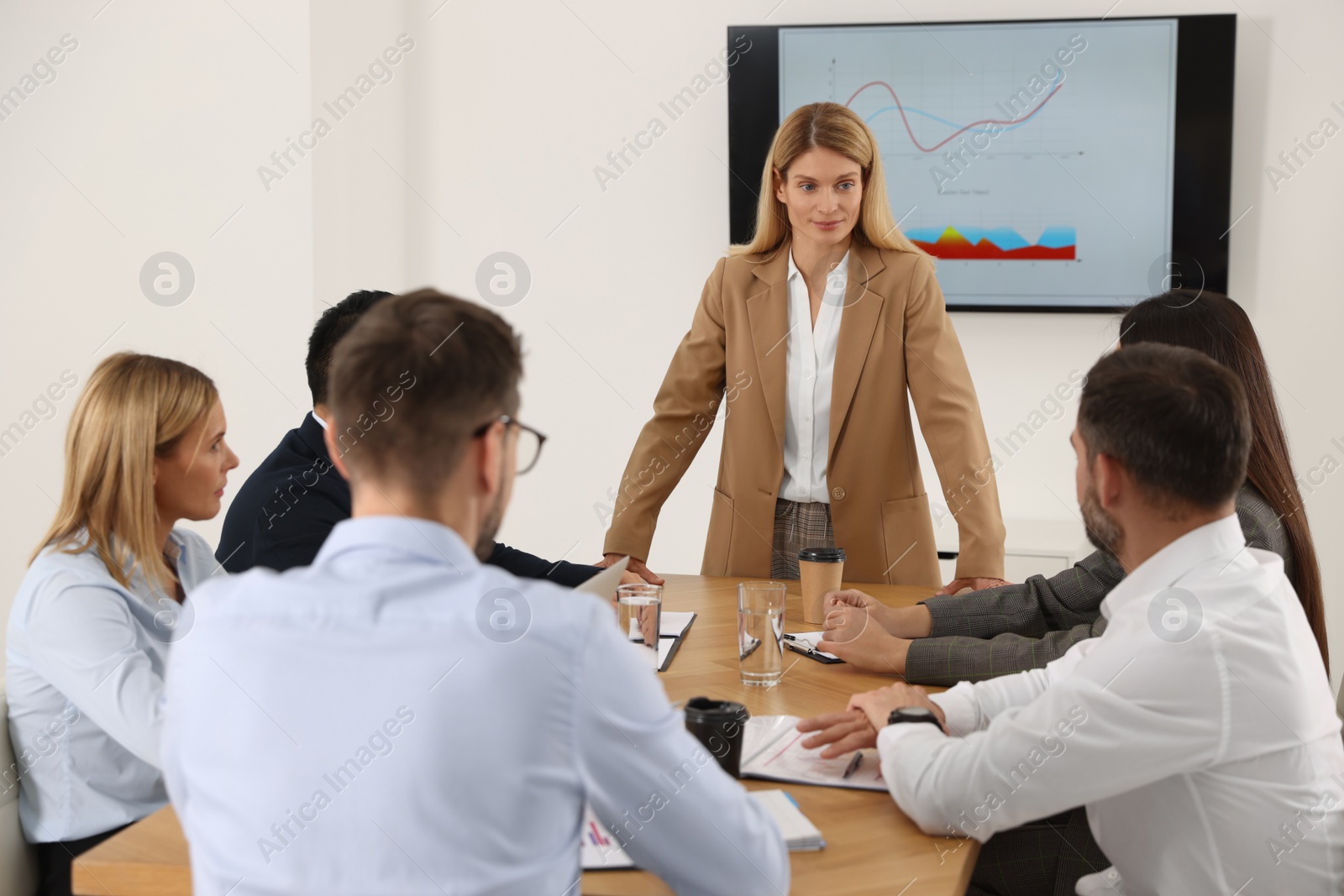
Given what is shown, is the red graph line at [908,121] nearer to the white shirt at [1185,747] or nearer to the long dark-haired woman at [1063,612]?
the long dark-haired woman at [1063,612]

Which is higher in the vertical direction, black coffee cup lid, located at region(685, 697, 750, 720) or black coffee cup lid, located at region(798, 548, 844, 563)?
black coffee cup lid, located at region(798, 548, 844, 563)

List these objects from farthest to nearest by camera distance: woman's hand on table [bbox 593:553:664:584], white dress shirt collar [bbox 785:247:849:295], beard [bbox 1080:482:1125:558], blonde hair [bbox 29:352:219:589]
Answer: white dress shirt collar [bbox 785:247:849:295], woman's hand on table [bbox 593:553:664:584], blonde hair [bbox 29:352:219:589], beard [bbox 1080:482:1125:558]

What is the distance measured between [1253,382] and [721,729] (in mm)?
1066

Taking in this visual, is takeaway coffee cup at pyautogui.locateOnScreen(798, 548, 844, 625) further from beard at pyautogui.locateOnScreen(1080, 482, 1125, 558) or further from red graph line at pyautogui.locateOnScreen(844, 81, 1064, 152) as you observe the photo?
red graph line at pyautogui.locateOnScreen(844, 81, 1064, 152)

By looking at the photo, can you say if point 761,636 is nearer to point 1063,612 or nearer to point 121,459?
point 1063,612

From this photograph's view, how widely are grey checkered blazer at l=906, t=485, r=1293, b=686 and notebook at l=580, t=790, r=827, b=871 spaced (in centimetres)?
55

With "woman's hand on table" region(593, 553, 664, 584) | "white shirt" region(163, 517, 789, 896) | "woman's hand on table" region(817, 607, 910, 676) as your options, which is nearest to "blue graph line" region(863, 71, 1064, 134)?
"woman's hand on table" region(593, 553, 664, 584)

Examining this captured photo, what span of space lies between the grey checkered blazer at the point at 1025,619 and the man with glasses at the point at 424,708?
0.79 metres

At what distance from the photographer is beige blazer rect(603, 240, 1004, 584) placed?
8.50 ft

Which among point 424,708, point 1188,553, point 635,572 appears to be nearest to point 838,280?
point 635,572

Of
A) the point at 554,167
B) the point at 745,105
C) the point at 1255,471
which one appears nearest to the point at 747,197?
the point at 745,105

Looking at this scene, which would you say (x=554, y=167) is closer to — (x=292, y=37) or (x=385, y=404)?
(x=292, y=37)

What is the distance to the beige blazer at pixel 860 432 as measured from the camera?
2592 millimetres

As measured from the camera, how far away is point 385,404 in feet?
3.14
